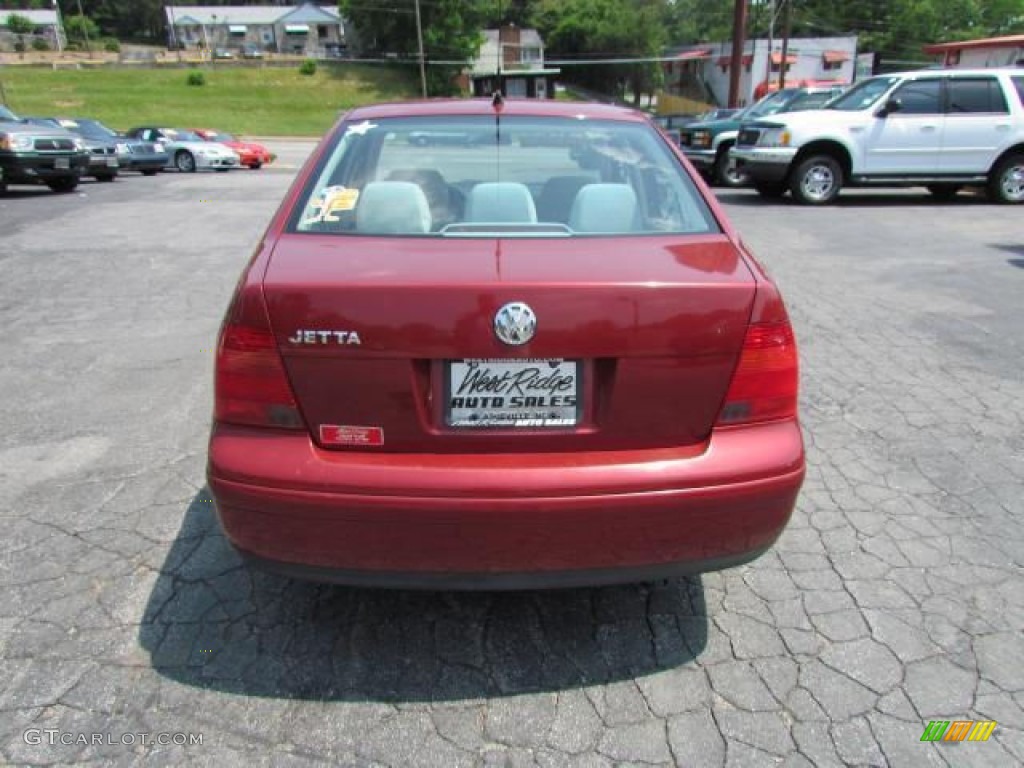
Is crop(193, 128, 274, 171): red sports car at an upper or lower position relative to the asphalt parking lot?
lower

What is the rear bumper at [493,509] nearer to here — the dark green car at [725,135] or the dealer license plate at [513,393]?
the dealer license plate at [513,393]

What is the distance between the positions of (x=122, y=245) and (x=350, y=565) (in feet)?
27.5

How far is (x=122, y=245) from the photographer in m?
8.98

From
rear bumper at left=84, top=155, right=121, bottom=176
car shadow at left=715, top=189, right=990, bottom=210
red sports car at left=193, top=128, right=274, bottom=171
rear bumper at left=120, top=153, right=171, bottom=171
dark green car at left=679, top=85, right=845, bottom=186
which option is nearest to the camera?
car shadow at left=715, top=189, right=990, bottom=210

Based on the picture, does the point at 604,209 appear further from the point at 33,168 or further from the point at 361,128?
the point at 33,168

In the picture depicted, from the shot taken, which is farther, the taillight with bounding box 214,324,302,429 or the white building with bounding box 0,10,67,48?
the white building with bounding box 0,10,67,48

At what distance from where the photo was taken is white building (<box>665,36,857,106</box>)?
60750mm

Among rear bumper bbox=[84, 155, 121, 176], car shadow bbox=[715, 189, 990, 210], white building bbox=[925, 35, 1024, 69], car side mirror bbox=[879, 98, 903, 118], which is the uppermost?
white building bbox=[925, 35, 1024, 69]

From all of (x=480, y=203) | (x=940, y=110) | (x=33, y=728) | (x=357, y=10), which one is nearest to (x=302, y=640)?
(x=33, y=728)

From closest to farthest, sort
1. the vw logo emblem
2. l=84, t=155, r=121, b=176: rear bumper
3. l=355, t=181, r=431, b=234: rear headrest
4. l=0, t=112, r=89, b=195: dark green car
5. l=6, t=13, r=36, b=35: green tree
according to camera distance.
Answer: the vw logo emblem → l=355, t=181, r=431, b=234: rear headrest → l=0, t=112, r=89, b=195: dark green car → l=84, t=155, r=121, b=176: rear bumper → l=6, t=13, r=36, b=35: green tree

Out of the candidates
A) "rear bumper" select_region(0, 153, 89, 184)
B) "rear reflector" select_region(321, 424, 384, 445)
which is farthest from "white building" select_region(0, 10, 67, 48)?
"rear reflector" select_region(321, 424, 384, 445)

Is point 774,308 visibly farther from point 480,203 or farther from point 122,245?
point 122,245

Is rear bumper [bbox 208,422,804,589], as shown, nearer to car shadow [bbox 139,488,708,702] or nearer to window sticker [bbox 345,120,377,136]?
car shadow [bbox 139,488,708,702]

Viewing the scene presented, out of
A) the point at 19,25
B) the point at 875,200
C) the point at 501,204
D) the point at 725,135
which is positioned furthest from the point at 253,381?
the point at 19,25
